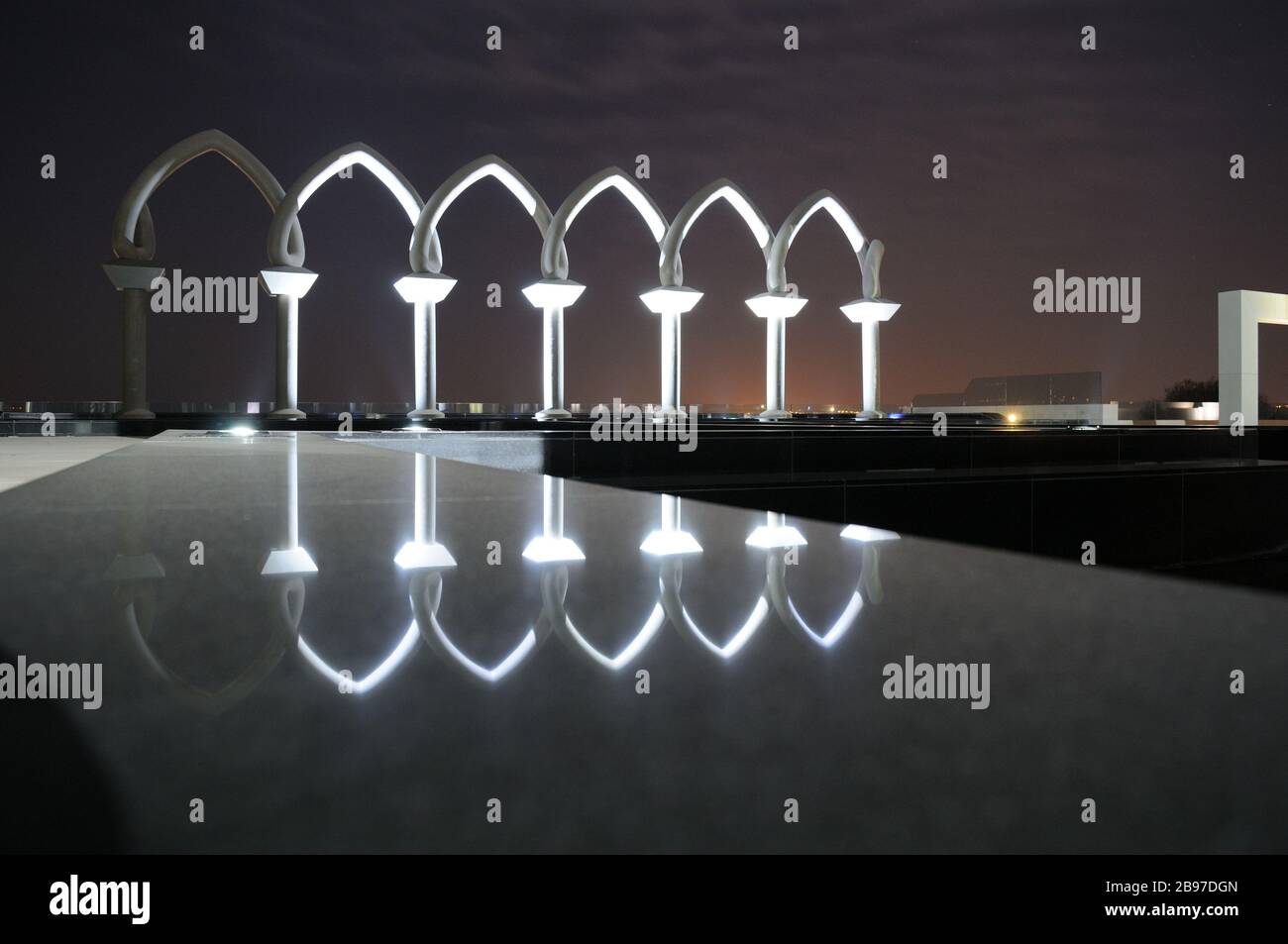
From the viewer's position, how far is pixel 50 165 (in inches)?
1050

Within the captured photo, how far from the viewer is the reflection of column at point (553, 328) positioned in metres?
18.0

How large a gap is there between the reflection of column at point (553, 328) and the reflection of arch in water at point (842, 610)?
53.1 feet

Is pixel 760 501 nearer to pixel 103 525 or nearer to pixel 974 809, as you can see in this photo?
pixel 103 525

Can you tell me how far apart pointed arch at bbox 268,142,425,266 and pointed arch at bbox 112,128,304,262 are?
0.17 meters

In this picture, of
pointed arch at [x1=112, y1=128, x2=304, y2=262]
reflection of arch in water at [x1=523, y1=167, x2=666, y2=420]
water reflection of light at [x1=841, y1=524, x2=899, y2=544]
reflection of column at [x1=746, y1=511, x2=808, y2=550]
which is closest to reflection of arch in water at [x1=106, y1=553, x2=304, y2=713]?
reflection of column at [x1=746, y1=511, x2=808, y2=550]

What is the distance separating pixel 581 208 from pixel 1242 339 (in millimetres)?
15755

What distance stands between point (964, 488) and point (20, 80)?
30002 mm

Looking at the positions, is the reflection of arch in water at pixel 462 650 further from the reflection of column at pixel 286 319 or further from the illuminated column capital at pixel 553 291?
the illuminated column capital at pixel 553 291

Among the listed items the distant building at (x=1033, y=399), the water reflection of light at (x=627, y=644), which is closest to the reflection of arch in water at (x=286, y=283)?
the water reflection of light at (x=627, y=644)

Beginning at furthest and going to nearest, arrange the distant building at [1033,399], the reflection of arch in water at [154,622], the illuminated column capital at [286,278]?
the distant building at [1033,399] < the illuminated column capital at [286,278] < the reflection of arch in water at [154,622]

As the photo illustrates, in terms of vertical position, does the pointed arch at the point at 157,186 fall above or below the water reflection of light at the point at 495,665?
above

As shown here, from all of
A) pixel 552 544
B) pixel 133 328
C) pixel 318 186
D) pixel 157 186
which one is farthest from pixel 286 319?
pixel 552 544

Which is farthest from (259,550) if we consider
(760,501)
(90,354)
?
(90,354)

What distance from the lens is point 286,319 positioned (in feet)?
54.0
